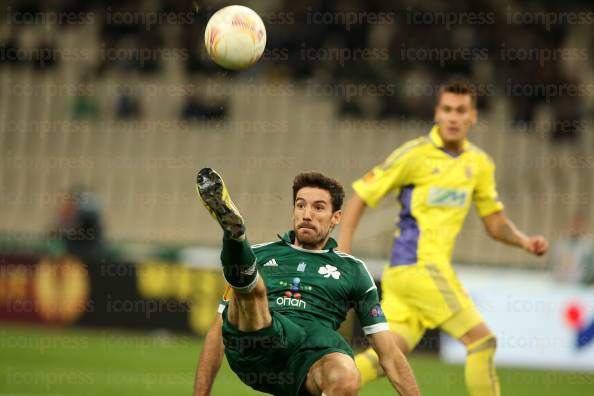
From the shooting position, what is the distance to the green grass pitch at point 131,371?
10.9m

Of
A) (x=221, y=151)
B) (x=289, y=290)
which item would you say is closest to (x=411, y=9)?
(x=221, y=151)

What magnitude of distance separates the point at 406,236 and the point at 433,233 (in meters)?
0.20

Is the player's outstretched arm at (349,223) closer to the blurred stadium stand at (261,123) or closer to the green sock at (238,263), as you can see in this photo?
the green sock at (238,263)

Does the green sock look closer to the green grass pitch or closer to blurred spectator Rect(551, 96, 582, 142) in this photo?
the green grass pitch

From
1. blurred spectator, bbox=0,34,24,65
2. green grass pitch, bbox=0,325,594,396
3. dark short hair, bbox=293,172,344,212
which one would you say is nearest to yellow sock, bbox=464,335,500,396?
dark short hair, bbox=293,172,344,212

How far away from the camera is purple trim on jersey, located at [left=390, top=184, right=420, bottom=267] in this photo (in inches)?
333

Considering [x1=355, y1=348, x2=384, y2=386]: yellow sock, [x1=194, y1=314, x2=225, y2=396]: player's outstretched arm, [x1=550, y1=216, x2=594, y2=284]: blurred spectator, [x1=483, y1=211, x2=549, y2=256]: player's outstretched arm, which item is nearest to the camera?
[x1=194, y1=314, x2=225, y2=396]: player's outstretched arm

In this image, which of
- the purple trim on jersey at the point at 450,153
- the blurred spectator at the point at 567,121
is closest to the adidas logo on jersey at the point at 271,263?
the purple trim on jersey at the point at 450,153

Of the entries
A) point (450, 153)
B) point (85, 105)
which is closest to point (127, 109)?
point (85, 105)

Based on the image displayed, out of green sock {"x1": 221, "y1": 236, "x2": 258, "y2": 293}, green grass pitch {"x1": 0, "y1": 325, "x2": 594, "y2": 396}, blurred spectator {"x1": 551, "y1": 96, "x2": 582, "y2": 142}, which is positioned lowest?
green grass pitch {"x1": 0, "y1": 325, "x2": 594, "y2": 396}

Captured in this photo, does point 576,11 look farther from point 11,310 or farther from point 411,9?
point 11,310

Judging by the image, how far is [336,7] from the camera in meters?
21.4

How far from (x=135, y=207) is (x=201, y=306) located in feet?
12.2

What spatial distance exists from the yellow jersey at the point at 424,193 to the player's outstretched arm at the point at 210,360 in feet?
6.35
